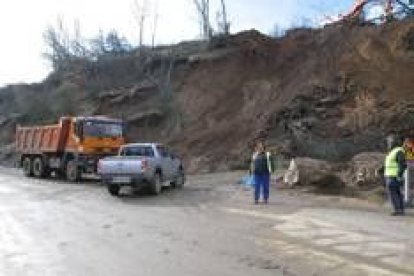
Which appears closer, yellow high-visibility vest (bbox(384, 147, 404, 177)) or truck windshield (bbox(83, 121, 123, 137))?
yellow high-visibility vest (bbox(384, 147, 404, 177))

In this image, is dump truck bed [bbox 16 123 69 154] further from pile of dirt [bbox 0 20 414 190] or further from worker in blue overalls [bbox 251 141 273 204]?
worker in blue overalls [bbox 251 141 273 204]

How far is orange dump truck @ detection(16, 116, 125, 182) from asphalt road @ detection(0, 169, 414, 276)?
878 centimetres

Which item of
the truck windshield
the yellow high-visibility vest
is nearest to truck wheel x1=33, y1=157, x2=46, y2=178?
the truck windshield

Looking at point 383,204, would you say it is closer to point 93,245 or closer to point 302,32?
point 93,245

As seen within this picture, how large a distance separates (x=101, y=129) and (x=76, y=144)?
1268 mm

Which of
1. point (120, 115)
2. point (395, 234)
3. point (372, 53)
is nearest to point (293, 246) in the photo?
point (395, 234)

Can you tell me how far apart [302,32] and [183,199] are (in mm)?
26819

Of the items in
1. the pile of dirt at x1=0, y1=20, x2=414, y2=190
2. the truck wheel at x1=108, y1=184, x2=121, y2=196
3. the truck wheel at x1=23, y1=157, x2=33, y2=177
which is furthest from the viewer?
the truck wheel at x1=23, y1=157, x2=33, y2=177

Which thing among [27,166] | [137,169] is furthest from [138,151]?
[27,166]

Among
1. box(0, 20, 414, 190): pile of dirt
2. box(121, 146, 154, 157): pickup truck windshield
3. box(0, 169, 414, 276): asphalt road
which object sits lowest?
box(0, 169, 414, 276): asphalt road

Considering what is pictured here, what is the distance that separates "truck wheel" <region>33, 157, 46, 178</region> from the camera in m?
41.6

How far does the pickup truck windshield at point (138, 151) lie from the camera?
30625 millimetres

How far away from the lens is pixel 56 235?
1788 centimetres

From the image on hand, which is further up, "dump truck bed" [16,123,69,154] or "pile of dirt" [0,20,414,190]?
"pile of dirt" [0,20,414,190]
